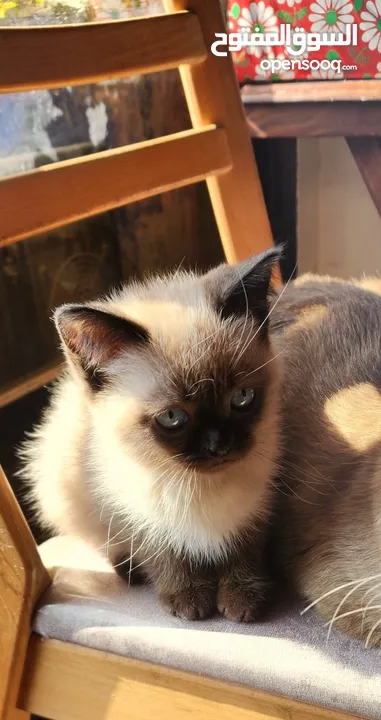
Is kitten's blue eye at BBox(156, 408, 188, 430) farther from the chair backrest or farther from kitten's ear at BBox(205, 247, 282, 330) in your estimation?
the chair backrest

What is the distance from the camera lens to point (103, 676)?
752mm

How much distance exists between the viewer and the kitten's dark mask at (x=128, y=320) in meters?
0.66

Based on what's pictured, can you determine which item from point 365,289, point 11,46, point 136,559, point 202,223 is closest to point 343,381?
point 365,289

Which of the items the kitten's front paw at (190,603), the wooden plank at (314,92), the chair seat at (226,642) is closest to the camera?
the chair seat at (226,642)

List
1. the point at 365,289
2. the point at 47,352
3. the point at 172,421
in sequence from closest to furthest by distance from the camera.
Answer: the point at 172,421 → the point at 365,289 → the point at 47,352

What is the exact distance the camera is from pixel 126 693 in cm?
74

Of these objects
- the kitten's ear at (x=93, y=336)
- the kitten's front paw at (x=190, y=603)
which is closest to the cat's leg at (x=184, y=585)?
the kitten's front paw at (x=190, y=603)

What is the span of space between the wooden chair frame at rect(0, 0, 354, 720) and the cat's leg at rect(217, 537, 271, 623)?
76mm

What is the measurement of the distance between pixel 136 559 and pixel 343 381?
1.03 ft

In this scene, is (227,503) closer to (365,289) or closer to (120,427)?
(120,427)

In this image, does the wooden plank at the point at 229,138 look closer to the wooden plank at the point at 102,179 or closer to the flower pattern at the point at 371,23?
the wooden plank at the point at 102,179

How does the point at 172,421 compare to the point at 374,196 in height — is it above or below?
above

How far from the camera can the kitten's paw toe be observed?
736 millimetres

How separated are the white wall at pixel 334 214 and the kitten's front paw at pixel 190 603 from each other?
736 millimetres
